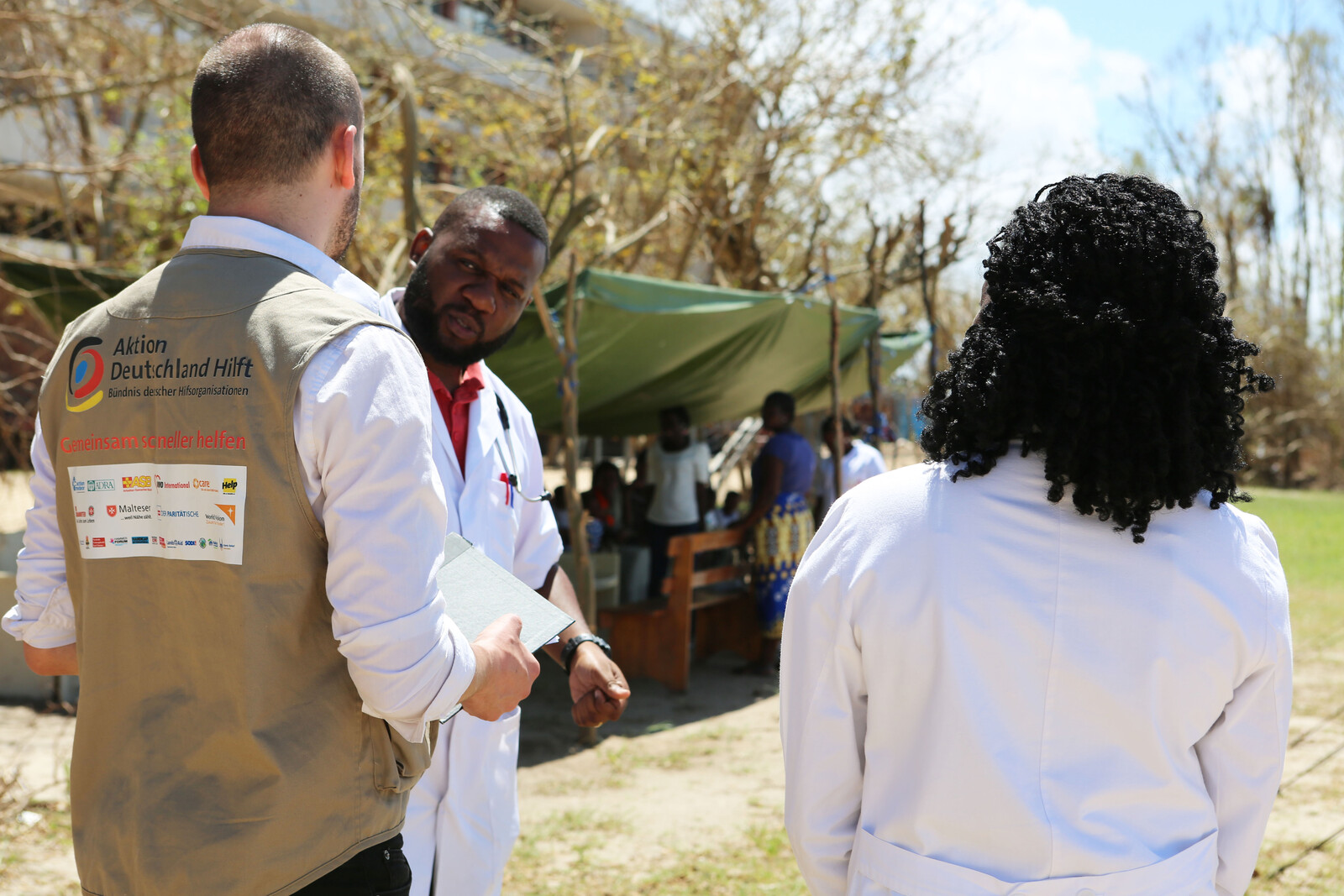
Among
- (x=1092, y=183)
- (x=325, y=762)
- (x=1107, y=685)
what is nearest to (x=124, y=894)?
(x=325, y=762)

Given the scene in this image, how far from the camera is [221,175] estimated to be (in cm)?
149

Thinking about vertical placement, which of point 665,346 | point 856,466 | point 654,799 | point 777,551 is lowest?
point 654,799

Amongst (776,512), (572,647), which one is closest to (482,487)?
(572,647)

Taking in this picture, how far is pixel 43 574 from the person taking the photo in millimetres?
1620

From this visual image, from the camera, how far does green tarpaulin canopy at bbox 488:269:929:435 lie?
5.66m

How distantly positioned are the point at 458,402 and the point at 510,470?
0.19 metres

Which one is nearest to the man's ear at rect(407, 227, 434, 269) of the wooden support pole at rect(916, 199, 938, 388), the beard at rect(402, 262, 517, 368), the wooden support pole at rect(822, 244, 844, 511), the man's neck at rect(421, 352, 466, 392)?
the beard at rect(402, 262, 517, 368)

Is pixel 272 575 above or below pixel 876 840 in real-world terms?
above

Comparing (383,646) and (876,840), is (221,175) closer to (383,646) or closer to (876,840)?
(383,646)

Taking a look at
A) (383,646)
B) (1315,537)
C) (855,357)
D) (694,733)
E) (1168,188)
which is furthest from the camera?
(1315,537)

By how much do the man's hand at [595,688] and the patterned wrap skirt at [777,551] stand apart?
5.10m

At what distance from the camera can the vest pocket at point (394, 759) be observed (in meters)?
1.42

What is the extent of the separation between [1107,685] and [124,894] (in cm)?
127

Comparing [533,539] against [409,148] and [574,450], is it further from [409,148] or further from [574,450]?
[409,148]
